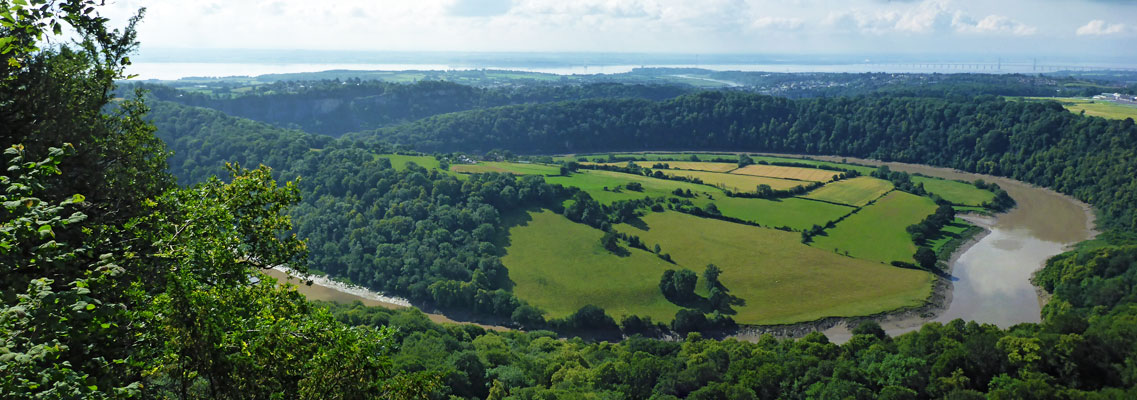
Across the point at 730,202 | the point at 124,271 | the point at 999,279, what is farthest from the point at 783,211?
the point at 124,271

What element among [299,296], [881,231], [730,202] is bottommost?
[881,231]

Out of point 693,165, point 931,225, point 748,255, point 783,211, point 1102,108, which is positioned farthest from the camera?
point 1102,108

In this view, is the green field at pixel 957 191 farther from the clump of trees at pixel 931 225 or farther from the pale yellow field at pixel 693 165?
the pale yellow field at pixel 693 165

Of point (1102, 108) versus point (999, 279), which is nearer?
point (999, 279)

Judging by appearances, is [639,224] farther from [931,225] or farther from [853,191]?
[853,191]

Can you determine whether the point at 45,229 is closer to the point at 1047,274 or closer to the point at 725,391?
the point at 725,391

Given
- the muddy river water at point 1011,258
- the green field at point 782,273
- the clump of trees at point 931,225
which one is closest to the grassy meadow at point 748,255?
the green field at point 782,273

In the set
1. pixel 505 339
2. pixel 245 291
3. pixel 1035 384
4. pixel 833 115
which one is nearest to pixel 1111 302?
pixel 1035 384

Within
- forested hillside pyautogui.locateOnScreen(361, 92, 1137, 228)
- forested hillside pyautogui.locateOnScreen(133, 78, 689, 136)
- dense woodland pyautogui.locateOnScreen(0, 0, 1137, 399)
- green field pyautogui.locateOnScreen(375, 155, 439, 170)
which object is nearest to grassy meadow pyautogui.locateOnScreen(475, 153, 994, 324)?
dense woodland pyautogui.locateOnScreen(0, 0, 1137, 399)
